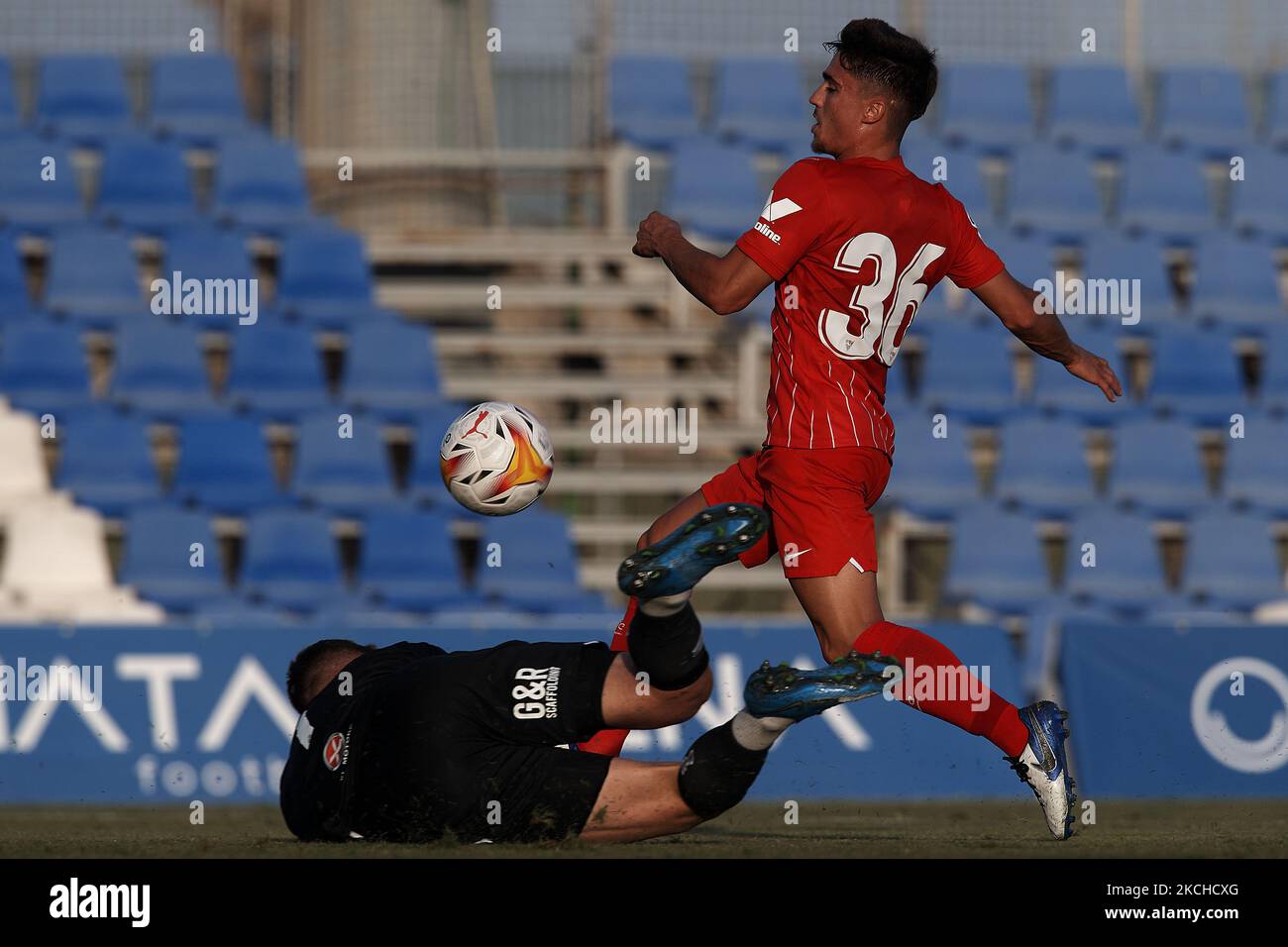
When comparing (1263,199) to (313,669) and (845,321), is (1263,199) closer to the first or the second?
(845,321)

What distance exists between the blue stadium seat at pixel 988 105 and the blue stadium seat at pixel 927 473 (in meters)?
3.68

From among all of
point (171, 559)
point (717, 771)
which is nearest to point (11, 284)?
point (171, 559)

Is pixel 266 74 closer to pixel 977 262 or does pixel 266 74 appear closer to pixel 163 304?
pixel 163 304

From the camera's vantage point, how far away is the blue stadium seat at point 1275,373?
13.3 m

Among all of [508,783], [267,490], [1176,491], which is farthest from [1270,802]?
[267,490]

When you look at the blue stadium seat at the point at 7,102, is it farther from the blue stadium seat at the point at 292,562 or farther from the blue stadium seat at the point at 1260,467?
the blue stadium seat at the point at 1260,467

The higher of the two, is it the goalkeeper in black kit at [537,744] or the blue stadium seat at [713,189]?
the blue stadium seat at [713,189]

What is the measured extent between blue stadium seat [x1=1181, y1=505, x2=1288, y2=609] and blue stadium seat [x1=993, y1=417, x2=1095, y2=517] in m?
0.81

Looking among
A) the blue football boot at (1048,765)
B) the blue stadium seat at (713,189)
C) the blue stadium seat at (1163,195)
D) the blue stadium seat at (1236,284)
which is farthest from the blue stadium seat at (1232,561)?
the blue football boot at (1048,765)

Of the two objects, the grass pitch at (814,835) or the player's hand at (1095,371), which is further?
the player's hand at (1095,371)

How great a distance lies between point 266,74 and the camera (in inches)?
608

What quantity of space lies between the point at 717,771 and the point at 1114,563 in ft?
25.1

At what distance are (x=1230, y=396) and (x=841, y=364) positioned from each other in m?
8.88

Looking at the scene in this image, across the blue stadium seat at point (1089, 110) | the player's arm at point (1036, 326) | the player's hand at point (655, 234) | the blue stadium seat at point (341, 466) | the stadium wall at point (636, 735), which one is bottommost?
the stadium wall at point (636, 735)
